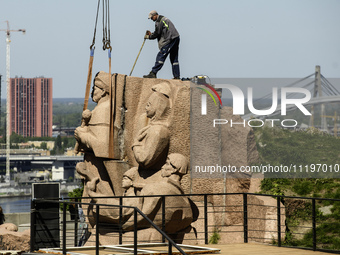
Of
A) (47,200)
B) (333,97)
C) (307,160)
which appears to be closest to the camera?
(47,200)

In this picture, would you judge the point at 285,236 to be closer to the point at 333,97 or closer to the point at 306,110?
the point at 306,110

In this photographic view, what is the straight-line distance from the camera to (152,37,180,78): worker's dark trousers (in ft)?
53.9

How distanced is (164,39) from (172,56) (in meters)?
0.39

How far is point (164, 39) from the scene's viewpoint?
53.9 feet

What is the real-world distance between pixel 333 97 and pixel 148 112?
11.6 meters

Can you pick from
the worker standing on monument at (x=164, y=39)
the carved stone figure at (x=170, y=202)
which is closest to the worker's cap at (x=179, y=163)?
the carved stone figure at (x=170, y=202)

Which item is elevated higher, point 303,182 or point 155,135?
point 155,135

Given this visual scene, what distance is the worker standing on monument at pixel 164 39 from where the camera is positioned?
645 inches

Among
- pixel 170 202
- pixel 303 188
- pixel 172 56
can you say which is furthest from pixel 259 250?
pixel 303 188

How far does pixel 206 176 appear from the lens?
51.0 feet

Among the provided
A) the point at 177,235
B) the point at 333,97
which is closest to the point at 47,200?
the point at 177,235

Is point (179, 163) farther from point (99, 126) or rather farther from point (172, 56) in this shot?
point (172, 56)

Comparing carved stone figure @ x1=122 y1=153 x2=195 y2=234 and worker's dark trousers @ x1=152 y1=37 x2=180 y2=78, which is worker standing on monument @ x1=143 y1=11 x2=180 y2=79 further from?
carved stone figure @ x1=122 y1=153 x2=195 y2=234

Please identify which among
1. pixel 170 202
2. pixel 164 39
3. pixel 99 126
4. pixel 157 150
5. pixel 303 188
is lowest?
pixel 170 202
